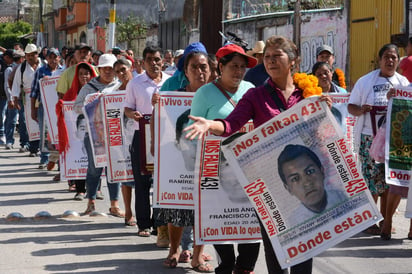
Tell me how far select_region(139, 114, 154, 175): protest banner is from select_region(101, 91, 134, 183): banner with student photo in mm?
995

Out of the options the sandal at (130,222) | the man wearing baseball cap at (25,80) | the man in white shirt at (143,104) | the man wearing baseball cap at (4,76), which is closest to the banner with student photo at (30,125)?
the man wearing baseball cap at (25,80)

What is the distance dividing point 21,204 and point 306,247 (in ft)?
22.3

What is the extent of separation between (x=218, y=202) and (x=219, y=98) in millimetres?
788

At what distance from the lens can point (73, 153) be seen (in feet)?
37.4

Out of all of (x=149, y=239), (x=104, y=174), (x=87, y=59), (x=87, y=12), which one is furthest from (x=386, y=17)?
(x=87, y=12)

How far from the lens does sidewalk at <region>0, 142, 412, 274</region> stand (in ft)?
24.0

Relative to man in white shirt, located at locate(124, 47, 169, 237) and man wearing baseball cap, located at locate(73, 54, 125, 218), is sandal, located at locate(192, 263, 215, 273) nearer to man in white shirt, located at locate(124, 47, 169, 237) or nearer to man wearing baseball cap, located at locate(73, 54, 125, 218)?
man in white shirt, located at locate(124, 47, 169, 237)

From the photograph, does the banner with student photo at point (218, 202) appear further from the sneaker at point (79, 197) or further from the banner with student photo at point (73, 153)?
the sneaker at point (79, 197)

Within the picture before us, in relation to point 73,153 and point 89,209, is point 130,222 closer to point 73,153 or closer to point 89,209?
point 89,209

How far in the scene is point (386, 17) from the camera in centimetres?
2170

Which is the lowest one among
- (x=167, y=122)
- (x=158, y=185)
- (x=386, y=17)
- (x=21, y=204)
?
(x=21, y=204)

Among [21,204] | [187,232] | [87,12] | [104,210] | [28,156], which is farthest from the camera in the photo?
[87,12]

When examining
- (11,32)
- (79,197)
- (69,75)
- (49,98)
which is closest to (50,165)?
(49,98)

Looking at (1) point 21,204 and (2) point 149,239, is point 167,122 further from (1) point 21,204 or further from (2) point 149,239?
(1) point 21,204
